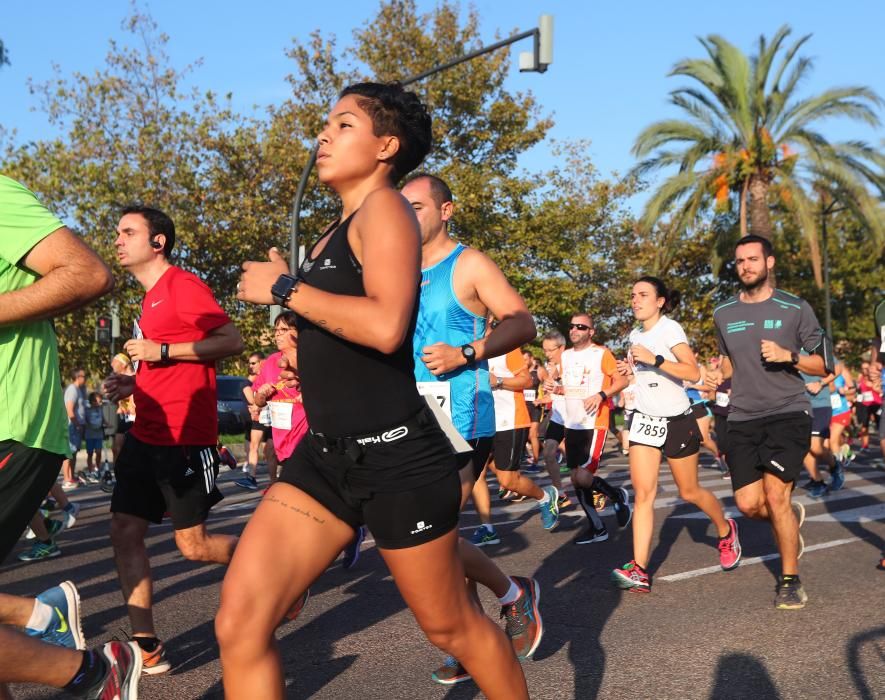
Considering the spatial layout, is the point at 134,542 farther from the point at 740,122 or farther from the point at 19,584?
the point at 740,122

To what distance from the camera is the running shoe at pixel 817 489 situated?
37.4 feet

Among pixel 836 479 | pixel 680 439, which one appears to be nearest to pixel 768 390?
pixel 680 439

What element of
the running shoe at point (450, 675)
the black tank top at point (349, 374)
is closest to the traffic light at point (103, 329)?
the running shoe at point (450, 675)

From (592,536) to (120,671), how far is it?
5467 millimetres

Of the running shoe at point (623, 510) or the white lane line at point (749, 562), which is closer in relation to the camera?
the white lane line at point (749, 562)

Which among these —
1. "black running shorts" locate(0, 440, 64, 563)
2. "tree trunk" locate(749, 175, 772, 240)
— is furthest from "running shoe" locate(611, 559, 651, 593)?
"tree trunk" locate(749, 175, 772, 240)

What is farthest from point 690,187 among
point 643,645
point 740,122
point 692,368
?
point 643,645

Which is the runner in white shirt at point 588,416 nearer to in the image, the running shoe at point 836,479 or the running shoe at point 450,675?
the running shoe at point 836,479

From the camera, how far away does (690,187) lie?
1104 inches

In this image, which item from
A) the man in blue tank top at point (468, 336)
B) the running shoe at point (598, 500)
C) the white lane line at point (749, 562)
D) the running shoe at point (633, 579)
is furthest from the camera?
the running shoe at point (598, 500)

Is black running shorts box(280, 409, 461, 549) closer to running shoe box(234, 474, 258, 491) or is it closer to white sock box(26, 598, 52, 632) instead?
white sock box(26, 598, 52, 632)

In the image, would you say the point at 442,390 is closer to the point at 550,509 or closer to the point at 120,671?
the point at 120,671

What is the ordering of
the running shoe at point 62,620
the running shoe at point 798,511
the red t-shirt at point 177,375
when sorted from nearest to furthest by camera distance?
1. the running shoe at point 62,620
2. the red t-shirt at point 177,375
3. the running shoe at point 798,511

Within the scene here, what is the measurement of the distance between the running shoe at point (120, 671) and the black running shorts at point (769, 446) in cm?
388
